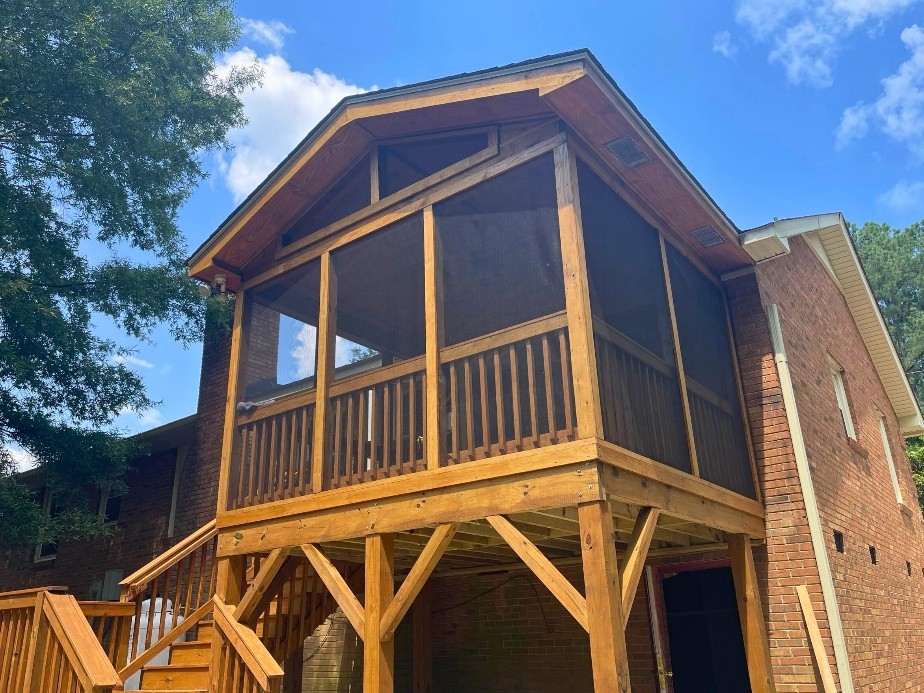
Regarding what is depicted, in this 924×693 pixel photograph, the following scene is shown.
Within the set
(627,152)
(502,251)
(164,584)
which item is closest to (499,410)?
(627,152)

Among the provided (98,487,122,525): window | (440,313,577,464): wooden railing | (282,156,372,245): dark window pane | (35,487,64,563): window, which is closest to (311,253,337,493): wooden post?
(282,156,372,245): dark window pane

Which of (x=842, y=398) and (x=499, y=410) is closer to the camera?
(x=499, y=410)

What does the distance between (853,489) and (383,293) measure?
20.0ft

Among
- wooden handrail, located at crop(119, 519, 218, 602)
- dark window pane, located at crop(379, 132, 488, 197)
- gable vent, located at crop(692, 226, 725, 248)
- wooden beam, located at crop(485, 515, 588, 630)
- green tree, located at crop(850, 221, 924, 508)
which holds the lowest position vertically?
wooden beam, located at crop(485, 515, 588, 630)

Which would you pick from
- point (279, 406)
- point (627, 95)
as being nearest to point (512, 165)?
point (627, 95)

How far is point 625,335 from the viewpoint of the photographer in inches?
268

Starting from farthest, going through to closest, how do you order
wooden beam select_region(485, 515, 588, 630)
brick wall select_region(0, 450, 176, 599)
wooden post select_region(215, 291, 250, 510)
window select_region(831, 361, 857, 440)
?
brick wall select_region(0, 450, 176, 599) < window select_region(831, 361, 857, 440) < wooden post select_region(215, 291, 250, 510) < wooden beam select_region(485, 515, 588, 630)

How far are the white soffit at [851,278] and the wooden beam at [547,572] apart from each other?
4.28 meters

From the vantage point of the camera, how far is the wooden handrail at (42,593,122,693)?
4.80m

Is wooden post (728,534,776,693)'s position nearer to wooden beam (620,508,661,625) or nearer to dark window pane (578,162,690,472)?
dark window pane (578,162,690,472)

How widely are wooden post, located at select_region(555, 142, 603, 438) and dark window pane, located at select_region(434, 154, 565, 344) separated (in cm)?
46

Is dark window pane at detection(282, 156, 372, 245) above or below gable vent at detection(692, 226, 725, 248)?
above

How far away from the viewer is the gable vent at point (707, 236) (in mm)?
7309

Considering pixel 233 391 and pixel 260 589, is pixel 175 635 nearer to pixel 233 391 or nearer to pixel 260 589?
pixel 260 589
